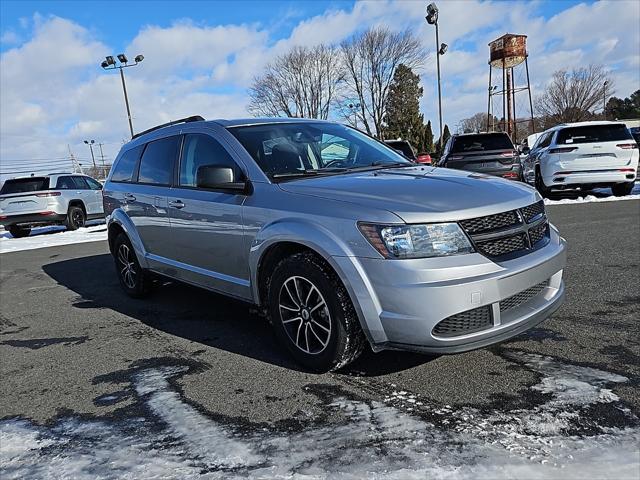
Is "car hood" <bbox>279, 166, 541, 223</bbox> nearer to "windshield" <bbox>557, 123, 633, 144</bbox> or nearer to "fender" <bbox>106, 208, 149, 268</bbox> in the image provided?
"fender" <bbox>106, 208, 149, 268</bbox>

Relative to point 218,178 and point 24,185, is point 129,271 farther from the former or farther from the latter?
point 24,185

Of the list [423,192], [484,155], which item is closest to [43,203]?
[484,155]

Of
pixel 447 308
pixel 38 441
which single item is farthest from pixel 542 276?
pixel 38 441

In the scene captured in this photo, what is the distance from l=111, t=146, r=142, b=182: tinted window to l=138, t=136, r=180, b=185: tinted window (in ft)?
0.73

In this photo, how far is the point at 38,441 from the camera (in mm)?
2682

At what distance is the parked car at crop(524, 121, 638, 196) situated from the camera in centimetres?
1092

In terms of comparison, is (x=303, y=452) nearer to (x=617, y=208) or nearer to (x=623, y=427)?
(x=623, y=427)

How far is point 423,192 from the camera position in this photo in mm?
3008

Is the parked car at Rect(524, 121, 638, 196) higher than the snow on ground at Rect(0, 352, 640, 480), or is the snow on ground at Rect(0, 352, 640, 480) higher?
the parked car at Rect(524, 121, 638, 196)

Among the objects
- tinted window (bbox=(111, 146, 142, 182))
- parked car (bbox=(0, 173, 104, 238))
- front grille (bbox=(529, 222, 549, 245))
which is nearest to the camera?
front grille (bbox=(529, 222, 549, 245))

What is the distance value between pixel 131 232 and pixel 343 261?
129 inches

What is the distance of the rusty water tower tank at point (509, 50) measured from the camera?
3528cm

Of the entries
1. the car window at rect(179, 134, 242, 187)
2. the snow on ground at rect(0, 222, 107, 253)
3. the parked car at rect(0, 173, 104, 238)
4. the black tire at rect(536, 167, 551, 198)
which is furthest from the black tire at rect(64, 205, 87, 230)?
the black tire at rect(536, 167, 551, 198)

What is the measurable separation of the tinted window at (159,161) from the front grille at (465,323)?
2938 millimetres
